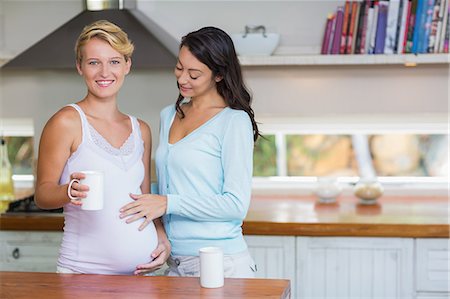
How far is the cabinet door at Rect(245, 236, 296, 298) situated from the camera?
3322mm

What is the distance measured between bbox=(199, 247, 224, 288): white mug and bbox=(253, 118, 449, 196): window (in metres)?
2.13

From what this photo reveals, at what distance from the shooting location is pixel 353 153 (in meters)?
4.22

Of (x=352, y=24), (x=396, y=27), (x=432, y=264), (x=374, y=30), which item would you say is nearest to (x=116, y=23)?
(x=352, y=24)

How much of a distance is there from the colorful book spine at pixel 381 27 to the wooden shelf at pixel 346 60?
0.06 m

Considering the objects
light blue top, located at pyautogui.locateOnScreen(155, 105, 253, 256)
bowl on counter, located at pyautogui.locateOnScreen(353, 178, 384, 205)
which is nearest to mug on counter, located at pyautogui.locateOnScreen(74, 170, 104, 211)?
light blue top, located at pyautogui.locateOnScreen(155, 105, 253, 256)

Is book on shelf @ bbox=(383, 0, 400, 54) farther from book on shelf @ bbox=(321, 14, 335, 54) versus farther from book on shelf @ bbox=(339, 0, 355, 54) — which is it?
book on shelf @ bbox=(321, 14, 335, 54)

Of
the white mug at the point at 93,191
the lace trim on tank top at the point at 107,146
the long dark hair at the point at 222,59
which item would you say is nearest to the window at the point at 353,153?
the long dark hair at the point at 222,59

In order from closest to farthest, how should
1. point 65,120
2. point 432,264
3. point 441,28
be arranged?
point 65,120 < point 432,264 < point 441,28

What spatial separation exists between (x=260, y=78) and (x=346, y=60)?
0.51m

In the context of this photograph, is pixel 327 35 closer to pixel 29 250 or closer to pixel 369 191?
pixel 369 191

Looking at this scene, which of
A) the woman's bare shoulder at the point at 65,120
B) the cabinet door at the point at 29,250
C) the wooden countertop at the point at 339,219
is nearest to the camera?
the woman's bare shoulder at the point at 65,120

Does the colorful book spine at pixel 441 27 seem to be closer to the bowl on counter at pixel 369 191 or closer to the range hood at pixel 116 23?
the bowl on counter at pixel 369 191

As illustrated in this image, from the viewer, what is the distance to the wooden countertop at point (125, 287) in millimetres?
2047

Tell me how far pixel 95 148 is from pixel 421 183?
2.34 metres
